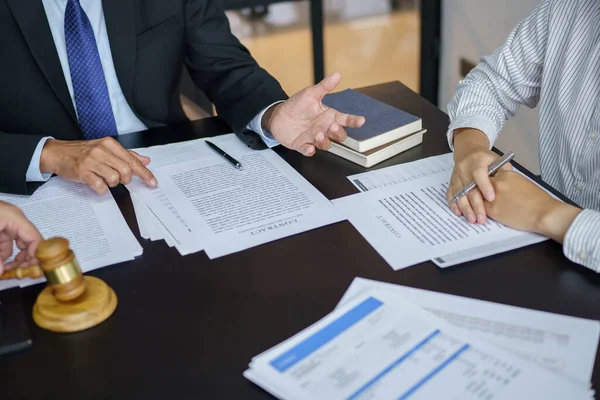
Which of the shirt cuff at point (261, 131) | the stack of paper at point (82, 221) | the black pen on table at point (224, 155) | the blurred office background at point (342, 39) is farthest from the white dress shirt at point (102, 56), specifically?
the blurred office background at point (342, 39)

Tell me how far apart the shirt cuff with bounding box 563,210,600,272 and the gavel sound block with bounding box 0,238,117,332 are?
704mm

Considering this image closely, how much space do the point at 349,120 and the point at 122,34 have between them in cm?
67

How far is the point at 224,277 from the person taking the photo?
1.02 m

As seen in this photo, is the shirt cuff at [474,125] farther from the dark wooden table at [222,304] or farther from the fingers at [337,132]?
the dark wooden table at [222,304]

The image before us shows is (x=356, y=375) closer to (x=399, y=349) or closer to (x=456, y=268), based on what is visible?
(x=399, y=349)

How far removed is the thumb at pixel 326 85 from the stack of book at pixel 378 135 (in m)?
0.10

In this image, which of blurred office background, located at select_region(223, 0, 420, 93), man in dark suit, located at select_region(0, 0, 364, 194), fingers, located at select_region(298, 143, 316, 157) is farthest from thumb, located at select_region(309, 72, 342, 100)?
blurred office background, located at select_region(223, 0, 420, 93)

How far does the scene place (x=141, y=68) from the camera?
1696 millimetres

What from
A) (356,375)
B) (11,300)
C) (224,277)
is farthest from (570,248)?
(11,300)

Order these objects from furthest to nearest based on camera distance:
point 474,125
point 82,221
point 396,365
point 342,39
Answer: point 342,39, point 474,125, point 82,221, point 396,365

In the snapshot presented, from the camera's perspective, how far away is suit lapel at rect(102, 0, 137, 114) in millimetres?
1619

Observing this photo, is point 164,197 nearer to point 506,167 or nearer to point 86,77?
point 86,77

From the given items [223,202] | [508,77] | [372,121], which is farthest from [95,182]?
[508,77]

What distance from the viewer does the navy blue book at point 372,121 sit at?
137cm
